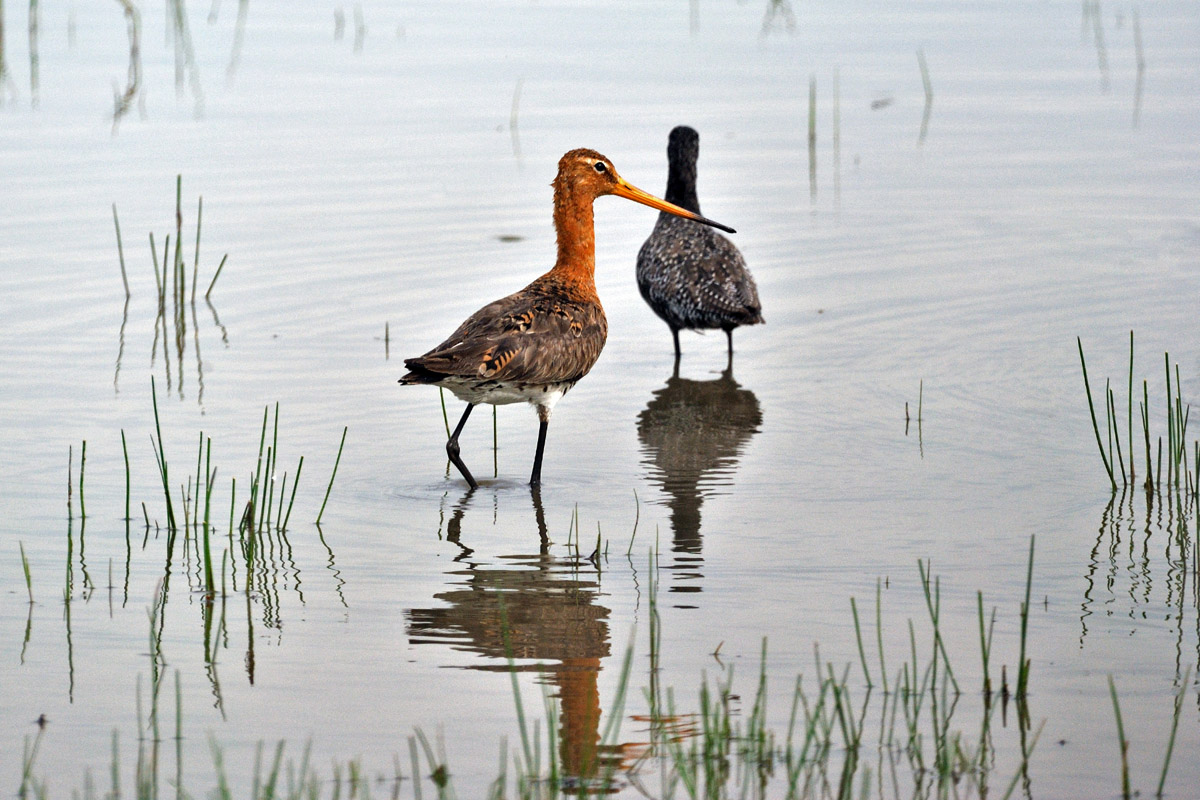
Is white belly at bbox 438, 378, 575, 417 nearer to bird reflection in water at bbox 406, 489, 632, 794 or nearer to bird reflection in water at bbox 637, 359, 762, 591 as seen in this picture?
bird reflection in water at bbox 637, 359, 762, 591

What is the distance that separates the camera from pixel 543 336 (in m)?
7.07

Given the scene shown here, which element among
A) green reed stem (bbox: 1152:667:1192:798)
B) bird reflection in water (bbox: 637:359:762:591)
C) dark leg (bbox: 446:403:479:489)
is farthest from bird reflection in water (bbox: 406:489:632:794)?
green reed stem (bbox: 1152:667:1192:798)

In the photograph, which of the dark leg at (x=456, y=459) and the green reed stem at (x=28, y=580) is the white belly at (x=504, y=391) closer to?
the dark leg at (x=456, y=459)

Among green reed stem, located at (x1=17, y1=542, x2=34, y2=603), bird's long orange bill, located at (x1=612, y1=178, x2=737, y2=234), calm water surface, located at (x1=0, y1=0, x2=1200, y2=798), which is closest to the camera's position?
calm water surface, located at (x1=0, y1=0, x2=1200, y2=798)

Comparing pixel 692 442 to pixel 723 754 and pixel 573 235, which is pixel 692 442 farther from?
pixel 723 754

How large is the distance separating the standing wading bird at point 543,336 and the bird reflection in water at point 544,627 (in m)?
0.73

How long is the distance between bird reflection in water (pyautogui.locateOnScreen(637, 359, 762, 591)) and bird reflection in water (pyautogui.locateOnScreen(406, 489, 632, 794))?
0.42 meters

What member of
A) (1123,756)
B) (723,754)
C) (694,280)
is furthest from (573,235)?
(1123,756)

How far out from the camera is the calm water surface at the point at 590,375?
16.3 ft

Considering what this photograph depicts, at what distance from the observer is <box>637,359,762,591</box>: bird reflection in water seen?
6387mm

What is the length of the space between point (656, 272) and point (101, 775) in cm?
597

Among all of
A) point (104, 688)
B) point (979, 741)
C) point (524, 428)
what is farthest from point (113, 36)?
point (979, 741)

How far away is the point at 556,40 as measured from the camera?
17656mm

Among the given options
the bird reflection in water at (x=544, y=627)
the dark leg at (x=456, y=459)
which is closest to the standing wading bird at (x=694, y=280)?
the dark leg at (x=456, y=459)
